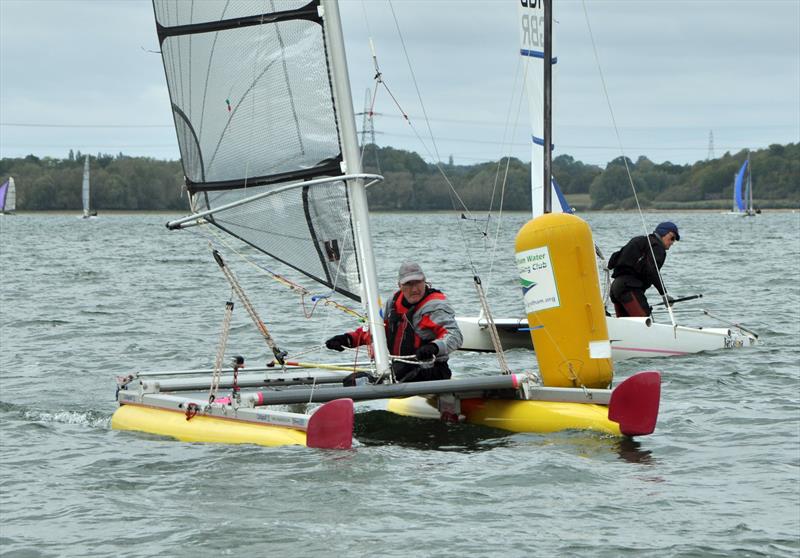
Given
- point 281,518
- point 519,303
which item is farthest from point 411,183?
point 281,518

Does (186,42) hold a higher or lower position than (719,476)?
higher

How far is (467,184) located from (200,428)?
7216 cm

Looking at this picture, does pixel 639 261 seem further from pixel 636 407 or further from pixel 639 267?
pixel 636 407

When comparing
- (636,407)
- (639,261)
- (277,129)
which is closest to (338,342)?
(277,129)

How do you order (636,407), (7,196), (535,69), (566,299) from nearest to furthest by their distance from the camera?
(636,407)
(566,299)
(535,69)
(7,196)

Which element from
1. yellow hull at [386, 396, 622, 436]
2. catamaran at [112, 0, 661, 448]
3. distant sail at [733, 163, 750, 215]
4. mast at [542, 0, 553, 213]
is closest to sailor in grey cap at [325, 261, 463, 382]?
catamaran at [112, 0, 661, 448]

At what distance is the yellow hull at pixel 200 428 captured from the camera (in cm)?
826

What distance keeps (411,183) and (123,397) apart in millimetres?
90100

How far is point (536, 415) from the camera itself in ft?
29.3

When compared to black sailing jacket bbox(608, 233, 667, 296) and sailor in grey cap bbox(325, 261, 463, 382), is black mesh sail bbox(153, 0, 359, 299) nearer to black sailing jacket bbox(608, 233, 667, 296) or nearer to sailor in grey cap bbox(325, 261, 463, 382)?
sailor in grey cap bbox(325, 261, 463, 382)

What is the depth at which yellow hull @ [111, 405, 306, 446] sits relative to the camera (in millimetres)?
8258

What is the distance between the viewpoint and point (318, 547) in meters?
6.35

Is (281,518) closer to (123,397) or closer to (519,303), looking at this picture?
(123,397)

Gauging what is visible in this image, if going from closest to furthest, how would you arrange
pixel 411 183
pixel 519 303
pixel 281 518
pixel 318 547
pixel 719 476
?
1. pixel 318 547
2. pixel 281 518
3. pixel 719 476
4. pixel 519 303
5. pixel 411 183
